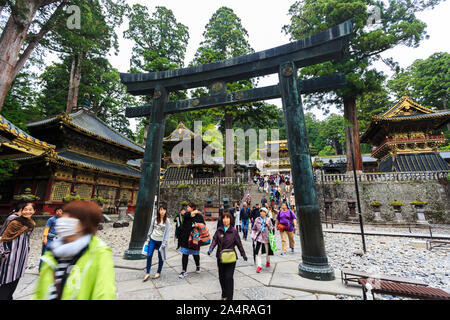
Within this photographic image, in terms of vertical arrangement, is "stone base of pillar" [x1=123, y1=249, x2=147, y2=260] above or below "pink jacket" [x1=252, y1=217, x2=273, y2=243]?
below

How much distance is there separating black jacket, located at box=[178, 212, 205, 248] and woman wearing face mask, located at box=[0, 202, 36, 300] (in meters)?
2.41

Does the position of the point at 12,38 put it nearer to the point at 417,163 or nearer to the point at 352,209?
the point at 352,209

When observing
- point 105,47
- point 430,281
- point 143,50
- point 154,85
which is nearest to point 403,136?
point 430,281

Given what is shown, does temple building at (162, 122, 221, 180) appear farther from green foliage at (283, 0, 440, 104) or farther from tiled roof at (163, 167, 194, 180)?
green foliage at (283, 0, 440, 104)

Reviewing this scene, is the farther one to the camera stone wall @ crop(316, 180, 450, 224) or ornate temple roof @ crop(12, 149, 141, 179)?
stone wall @ crop(316, 180, 450, 224)

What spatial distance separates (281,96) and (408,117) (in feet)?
63.3

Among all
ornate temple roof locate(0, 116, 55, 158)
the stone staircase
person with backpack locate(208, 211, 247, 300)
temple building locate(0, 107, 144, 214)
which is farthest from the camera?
the stone staircase

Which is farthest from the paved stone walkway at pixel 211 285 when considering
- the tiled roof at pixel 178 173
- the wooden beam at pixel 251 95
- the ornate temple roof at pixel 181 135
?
the ornate temple roof at pixel 181 135

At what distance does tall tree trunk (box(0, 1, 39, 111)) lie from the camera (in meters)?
8.23

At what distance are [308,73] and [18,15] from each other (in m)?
17.3

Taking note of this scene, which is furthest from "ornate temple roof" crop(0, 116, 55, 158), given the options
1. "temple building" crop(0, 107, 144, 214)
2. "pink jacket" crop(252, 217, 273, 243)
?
"pink jacket" crop(252, 217, 273, 243)

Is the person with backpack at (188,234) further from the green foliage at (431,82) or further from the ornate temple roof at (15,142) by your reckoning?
the green foliage at (431,82)
